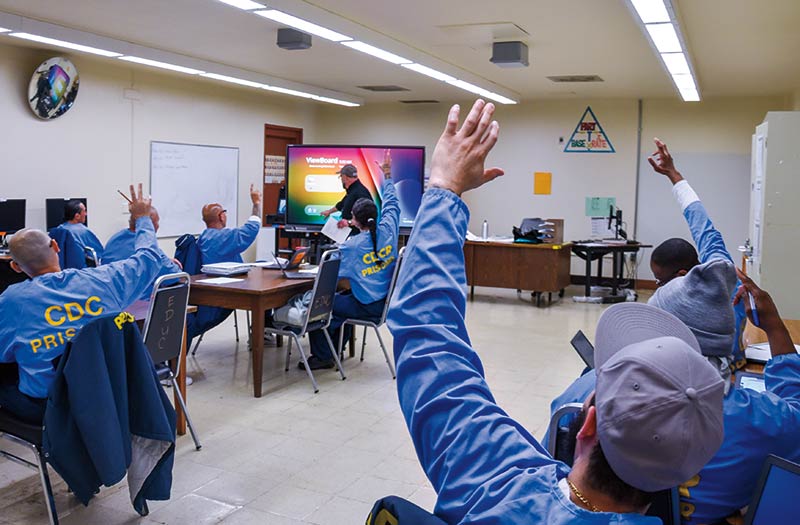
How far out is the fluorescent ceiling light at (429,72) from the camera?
7.75 meters

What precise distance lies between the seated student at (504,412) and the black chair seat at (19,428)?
7.96 feet

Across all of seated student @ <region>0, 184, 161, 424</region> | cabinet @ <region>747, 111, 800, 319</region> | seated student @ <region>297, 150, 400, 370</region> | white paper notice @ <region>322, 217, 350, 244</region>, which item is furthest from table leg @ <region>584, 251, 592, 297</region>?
seated student @ <region>0, 184, 161, 424</region>

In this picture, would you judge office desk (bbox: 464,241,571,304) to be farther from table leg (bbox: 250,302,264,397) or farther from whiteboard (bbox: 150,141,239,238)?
table leg (bbox: 250,302,264,397)

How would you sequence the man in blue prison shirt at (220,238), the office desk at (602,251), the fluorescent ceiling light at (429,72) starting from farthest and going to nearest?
the office desk at (602,251) < the fluorescent ceiling light at (429,72) < the man in blue prison shirt at (220,238)

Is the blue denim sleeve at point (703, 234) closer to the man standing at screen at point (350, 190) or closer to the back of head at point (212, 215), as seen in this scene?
the back of head at point (212, 215)

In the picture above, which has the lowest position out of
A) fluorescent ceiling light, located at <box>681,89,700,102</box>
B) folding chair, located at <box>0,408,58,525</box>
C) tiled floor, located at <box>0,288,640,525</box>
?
tiled floor, located at <box>0,288,640,525</box>

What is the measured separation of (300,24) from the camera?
564cm

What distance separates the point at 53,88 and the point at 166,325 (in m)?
5.02

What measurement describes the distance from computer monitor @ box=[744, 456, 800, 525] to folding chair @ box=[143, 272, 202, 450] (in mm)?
2790

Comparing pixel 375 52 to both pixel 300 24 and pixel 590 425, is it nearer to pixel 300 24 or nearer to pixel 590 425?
pixel 300 24

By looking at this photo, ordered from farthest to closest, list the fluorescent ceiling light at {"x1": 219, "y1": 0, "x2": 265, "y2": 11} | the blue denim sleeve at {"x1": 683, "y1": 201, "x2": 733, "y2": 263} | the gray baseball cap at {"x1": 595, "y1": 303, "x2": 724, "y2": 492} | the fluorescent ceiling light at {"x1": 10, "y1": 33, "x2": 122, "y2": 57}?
the fluorescent ceiling light at {"x1": 10, "y1": 33, "x2": 122, "y2": 57} < the fluorescent ceiling light at {"x1": 219, "y1": 0, "x2": 265, "y2": 11} < the blue denim sleeve at {"x1": 683, "y1": 201, "x2": 733, "y2": 263} < the gray baseball cap at {"x1": 595, "y1": 303, "x2": 724, "y2": 492}

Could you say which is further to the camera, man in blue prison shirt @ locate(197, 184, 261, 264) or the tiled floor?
man in blue prison shirt @ locate(197, 184, 261, 264)

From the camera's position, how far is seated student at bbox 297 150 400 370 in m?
5.36

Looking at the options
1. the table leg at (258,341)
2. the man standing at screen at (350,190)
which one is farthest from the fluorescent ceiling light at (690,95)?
the table leg at (258,341)
